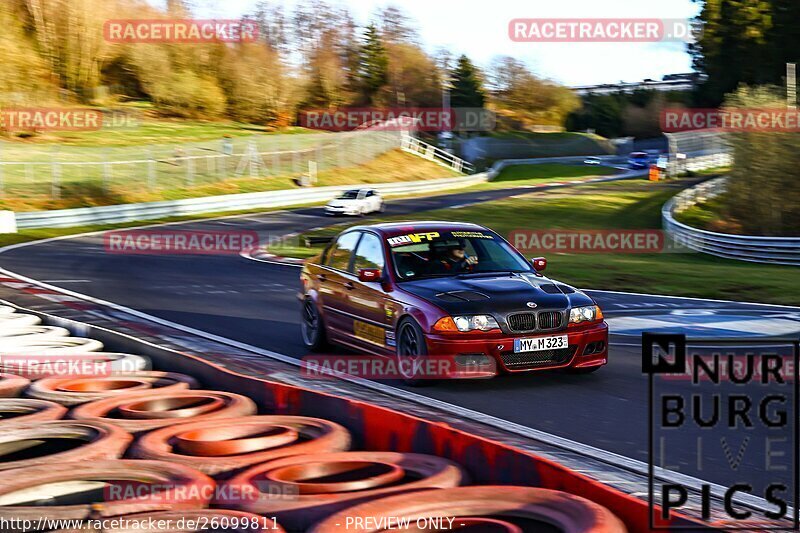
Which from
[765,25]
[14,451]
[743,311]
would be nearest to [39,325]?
[14,451]

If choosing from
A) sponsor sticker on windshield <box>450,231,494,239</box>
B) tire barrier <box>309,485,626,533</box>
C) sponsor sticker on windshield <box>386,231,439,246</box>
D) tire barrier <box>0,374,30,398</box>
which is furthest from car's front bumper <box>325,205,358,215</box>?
tire barrier <box>309,485,626,533</box>

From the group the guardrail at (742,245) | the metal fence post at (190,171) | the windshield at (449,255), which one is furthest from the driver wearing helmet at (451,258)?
the metal fence post at (190,171)

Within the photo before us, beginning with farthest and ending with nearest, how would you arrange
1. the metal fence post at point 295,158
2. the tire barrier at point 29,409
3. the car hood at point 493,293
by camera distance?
1. the metal fence post at point 295,158
2. the car hood at point 493,293
3. the tire barrier at point 29,409

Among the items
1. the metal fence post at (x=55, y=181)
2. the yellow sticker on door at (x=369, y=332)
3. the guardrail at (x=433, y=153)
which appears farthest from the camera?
the guardrail at (x=433, y=153)

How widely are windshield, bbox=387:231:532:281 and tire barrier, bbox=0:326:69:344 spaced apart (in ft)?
11.9

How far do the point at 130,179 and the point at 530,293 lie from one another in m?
38.6

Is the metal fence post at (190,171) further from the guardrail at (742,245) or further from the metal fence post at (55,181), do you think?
the guardrail at (742,245)

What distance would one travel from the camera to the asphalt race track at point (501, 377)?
7.36 metres

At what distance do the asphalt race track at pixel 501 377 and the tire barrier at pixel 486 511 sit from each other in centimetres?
169

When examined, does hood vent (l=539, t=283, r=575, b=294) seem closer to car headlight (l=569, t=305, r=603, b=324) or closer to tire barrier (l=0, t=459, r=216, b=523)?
car headlight (l=569, t=305, r=603, b=324)

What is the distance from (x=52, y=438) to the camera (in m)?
6.28

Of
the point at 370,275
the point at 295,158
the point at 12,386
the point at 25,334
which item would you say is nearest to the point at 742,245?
the point at 370,275

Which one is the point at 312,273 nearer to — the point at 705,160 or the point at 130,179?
the point at 130,179

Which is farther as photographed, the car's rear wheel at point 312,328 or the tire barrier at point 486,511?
the car's rear wheel at point 312,328
